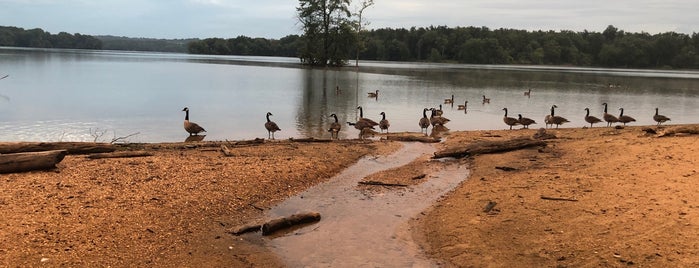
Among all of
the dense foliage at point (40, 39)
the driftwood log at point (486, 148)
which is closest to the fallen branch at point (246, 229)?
the driftwood log at point (486, 148)

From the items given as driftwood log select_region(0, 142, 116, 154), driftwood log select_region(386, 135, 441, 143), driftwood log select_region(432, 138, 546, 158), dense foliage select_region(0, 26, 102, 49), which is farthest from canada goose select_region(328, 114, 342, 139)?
dense foliage select_region(0, 26, 102, 49)

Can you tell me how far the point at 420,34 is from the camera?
153 metres

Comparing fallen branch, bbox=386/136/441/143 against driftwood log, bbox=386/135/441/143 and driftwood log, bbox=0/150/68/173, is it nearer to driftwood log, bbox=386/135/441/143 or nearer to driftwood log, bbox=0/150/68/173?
driftwood log, bbox=386/135/441/143

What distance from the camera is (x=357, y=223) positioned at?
26.8 feet

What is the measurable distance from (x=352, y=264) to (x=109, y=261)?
296 centimetres

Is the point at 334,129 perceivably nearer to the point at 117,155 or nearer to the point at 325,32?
the point at 117,155

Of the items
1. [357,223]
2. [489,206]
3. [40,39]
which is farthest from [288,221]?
[40,39]

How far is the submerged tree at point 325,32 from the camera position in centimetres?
8481

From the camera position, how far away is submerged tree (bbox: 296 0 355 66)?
84812mm

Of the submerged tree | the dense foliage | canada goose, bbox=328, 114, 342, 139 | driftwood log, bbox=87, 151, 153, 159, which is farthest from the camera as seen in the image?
the dense foliage

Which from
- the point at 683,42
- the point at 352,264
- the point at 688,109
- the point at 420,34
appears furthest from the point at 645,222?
the point at 420,34

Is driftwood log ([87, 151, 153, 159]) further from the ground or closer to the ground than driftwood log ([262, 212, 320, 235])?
further from the ground

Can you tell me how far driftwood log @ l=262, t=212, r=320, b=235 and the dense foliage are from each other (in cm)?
19729

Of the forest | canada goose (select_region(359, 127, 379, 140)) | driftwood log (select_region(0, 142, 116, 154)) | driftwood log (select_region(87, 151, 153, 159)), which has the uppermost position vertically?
the forest
